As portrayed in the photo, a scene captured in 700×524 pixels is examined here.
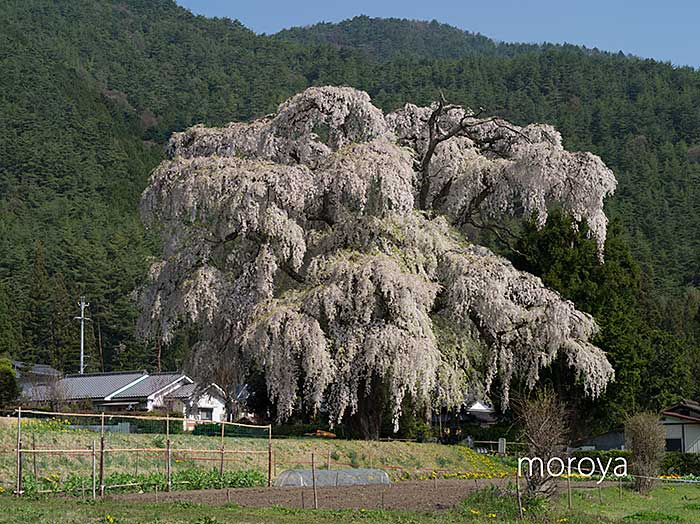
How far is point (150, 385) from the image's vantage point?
66812 millimetres

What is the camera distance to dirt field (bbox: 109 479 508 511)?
1764 cm

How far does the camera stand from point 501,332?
107ft

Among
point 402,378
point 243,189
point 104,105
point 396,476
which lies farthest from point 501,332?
point 104,105

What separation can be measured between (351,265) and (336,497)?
440 inches

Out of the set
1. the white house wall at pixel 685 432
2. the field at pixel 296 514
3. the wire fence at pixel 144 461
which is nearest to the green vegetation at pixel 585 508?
the field at pixel 296 514

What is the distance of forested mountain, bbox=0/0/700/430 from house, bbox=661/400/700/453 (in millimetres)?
2487

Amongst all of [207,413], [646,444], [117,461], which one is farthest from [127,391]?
[646,444]

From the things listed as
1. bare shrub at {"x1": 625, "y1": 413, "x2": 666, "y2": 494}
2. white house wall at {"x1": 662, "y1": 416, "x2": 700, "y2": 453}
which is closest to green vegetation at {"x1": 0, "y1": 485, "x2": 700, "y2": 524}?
bare shrub at {"x1": 625, "y1": 413, "x2": 666, "y2": 494}

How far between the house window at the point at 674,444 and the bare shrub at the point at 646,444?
15.3m

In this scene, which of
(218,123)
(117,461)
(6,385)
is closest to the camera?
(117,461)

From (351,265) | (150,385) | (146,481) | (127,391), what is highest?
(351,265)

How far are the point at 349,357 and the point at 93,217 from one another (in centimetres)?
8338

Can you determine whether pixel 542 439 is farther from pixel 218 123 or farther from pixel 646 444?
pixel 218 123

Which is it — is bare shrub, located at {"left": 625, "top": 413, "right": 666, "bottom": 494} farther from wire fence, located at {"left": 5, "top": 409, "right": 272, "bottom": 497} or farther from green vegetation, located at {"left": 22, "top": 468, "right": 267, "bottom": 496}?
green vegetation, located at {"left": 22, "top": 468, "right": 267, "bottom": 496}
